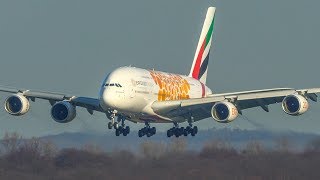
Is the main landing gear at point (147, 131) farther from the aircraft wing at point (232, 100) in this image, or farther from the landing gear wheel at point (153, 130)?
the aircraft wing at point (232, 100)

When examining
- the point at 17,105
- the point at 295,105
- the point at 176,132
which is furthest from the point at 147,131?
the point at 295,105

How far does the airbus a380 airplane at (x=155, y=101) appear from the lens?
7594 cm

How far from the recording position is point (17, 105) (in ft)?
264

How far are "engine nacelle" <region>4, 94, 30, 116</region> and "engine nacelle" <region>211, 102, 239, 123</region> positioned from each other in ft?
41.1

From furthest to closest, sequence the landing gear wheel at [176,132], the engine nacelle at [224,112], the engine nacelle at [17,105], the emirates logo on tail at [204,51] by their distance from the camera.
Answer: the emirates logo on tail at [204,51] < the landing gear wheel at [176,132] < the engine nacelle at [17,105] < the engine nacelle at [224,112]

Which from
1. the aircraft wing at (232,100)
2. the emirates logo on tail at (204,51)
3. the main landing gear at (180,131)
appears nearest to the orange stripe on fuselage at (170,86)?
the aircraft wing at (232,100)

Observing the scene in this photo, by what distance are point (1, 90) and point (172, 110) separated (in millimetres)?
11529

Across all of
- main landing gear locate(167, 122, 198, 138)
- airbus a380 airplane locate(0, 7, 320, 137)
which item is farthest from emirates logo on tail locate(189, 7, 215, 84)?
main landing gear locate(167, 122, 198, 138)

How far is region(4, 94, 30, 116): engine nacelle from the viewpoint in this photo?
8019cm

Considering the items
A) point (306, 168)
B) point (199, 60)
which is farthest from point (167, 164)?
point (199, 60)

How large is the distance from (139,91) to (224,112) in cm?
564

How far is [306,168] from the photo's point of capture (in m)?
76.1

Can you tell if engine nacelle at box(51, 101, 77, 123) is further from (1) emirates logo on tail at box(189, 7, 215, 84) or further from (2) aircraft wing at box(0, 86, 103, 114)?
(1) emirates logo on tail at box(189, 7, 215, 84)

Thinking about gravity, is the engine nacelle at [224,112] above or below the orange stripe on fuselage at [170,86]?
below
